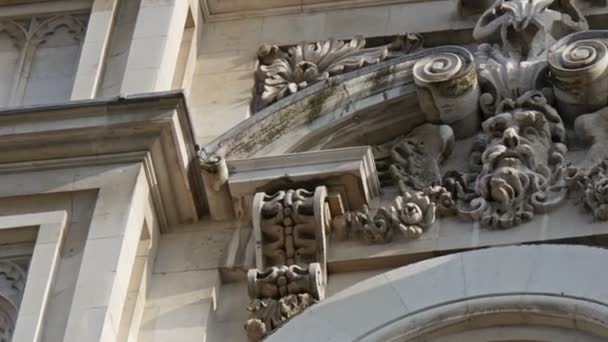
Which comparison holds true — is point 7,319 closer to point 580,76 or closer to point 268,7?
point 268,7

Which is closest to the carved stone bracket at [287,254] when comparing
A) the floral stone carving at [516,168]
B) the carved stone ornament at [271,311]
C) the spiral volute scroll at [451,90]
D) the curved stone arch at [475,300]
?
the carved stone ornament at [271,311]

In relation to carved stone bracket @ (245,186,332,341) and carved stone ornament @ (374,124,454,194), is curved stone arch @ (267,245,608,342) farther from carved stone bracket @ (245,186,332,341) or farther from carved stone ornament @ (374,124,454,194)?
carved stone ornament @ (374,124,454,194)

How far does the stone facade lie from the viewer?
38.1 ft

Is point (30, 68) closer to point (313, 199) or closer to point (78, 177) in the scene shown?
point (78, 177)

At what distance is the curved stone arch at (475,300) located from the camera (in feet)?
37.3

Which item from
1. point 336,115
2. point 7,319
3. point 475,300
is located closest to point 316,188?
point 336,115

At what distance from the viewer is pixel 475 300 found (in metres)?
11.5

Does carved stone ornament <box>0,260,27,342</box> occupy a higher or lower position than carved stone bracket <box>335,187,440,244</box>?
lower

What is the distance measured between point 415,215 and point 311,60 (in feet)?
6.81

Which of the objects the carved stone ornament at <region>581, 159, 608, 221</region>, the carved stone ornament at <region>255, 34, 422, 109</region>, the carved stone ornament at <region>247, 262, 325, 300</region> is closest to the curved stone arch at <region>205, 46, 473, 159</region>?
the carved stone ornament at <region>255, 34, 422, 109</region>

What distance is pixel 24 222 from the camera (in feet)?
40.4

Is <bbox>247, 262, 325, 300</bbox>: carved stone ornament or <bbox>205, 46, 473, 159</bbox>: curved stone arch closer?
<bbox>247, 262, 325, 300</bbox>: carved stone ornament

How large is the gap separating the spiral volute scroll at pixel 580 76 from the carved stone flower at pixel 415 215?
3.90 feet

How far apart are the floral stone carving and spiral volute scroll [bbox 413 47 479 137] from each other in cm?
17
